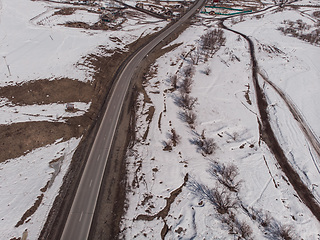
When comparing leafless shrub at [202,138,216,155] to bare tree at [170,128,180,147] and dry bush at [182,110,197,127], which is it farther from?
dry bush at [182,110,197,127]

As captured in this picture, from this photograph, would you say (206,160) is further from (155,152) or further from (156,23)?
(156,23)

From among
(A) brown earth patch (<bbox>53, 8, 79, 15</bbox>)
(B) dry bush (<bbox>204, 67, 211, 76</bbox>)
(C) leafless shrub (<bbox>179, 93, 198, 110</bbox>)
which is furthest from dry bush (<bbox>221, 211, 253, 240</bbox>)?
(A) brown earth patch (<bbox>53, 8, 79, 15</bbox>)

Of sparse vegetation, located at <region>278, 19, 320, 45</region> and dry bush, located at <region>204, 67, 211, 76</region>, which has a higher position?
sparse vegetation, located at <region>278, 19, 320, 45</region>

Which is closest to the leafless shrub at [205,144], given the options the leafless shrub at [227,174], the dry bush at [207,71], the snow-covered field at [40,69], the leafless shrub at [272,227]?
the leafless shrub at [227,174]

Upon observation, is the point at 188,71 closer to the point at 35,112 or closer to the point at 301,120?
the point at 301,120

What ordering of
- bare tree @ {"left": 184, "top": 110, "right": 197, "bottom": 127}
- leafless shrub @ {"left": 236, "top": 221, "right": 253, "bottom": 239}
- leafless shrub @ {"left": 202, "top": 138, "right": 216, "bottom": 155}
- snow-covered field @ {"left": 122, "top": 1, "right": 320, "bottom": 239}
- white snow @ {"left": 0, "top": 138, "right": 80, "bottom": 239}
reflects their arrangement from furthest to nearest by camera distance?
bare tree @ {"left": 184, "top": 110, "right": 197, "bottom": 127}, leafless shrub @ {"left": 202, "top": 138, "right": 216, "bottom": 155}, snow-covered field @ {"left": 122, "top": 1, "right": 320, "bottom": 239}, leafless shrub @ {"left": 236, "top": 221, "right": 253, "bottom": 239}, white snow @ {"left": 0, "top": 138, "right": 80, "bottom": 239}

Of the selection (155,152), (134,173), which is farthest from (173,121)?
(134,173)

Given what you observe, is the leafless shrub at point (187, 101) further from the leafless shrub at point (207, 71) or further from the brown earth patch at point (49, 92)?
the brown earth patch at point (49, 92)
